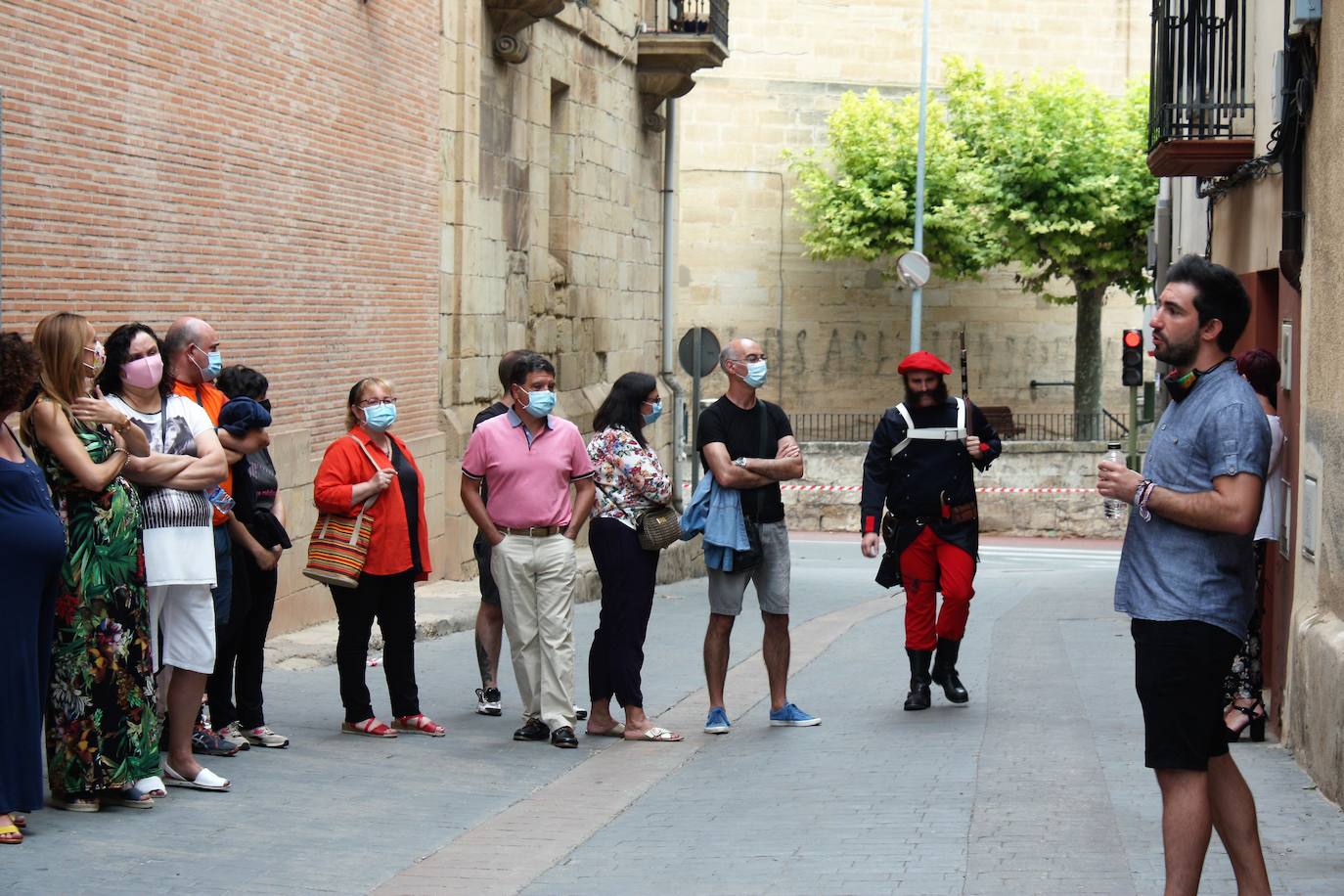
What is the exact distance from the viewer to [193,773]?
7246 mm

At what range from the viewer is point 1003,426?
38688 millimetres

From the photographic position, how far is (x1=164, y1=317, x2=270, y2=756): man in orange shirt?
7.65 meters

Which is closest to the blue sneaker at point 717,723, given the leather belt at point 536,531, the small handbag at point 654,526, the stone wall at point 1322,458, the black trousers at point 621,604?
the black trousers at point 621,604

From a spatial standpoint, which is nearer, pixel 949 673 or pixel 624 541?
pixel 624 541

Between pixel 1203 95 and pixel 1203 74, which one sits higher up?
pixel 1203 74

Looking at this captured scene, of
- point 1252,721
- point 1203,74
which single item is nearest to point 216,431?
point 1252,721

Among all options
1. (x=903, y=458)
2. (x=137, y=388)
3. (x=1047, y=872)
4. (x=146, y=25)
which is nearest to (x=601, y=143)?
(x=146, y=25)

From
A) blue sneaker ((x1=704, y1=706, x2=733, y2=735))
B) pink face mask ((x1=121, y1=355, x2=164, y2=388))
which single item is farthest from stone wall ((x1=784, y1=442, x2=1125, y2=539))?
pink face mask ((x1=121, y1=355, x2=164, y2=388))

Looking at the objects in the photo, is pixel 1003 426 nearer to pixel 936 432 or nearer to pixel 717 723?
pixel 936 432

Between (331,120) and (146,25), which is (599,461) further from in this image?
(331,120)

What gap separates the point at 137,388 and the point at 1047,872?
3857 millimetres

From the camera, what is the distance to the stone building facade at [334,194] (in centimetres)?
1048

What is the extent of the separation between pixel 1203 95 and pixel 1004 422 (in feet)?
90.0

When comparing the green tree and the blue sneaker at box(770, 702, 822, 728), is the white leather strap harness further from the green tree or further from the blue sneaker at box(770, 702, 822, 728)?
the green tree
